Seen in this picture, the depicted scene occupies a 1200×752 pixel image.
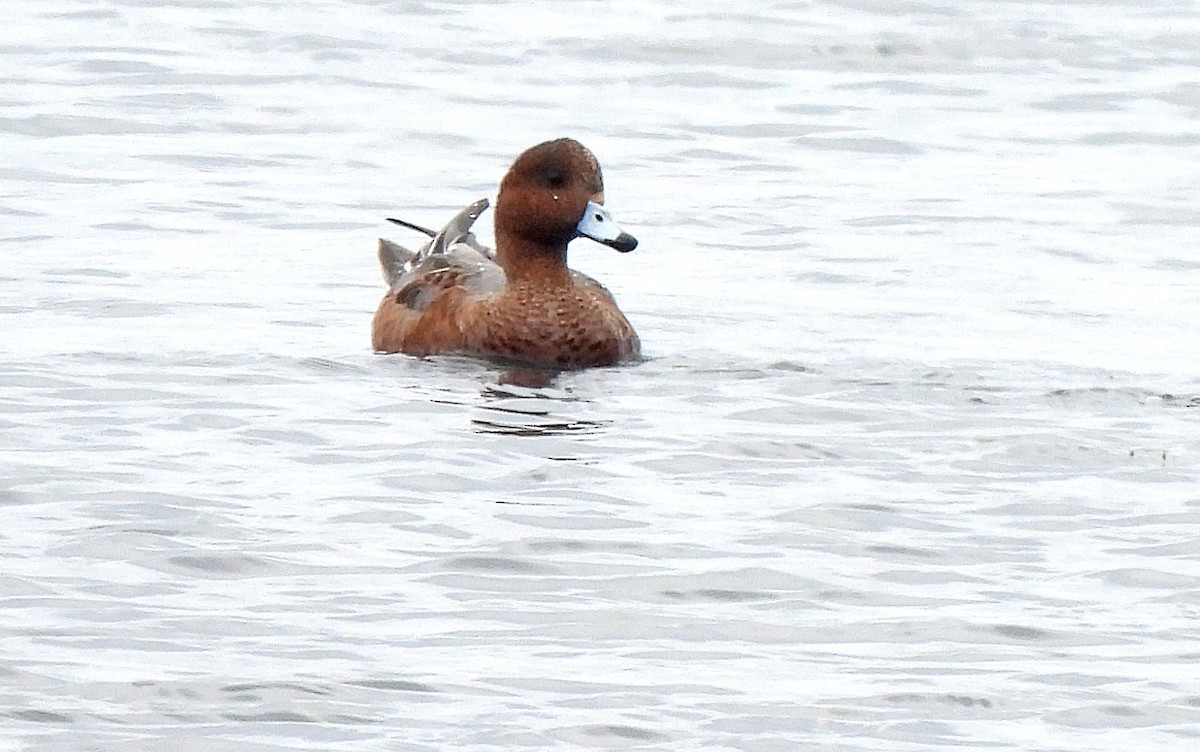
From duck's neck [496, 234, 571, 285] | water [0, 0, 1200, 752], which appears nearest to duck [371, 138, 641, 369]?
duck's neck [496, 234, 571, 285]

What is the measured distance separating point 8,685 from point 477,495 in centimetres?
238

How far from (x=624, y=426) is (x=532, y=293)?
5.20 feet

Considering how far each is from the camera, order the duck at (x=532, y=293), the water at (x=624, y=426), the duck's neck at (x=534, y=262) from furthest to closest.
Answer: the duck's neck at (x=534, y=262) → the duck at (x=532, y=293) → the water at (x=624, y=426)

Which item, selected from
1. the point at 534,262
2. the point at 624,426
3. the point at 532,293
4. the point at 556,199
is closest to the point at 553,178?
the point at 556,199

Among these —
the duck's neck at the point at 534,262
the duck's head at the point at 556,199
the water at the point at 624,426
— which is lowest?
the water at the point at 624,426

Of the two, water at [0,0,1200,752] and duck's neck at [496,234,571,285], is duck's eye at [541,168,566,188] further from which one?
water at [0,0,1200,752]

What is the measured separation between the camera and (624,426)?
1027 cm

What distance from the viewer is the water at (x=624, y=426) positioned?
7.11 m

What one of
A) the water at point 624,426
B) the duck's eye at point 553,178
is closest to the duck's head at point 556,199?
the duck's eye at point 553,178

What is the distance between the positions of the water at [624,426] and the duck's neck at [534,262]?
0.50 meters

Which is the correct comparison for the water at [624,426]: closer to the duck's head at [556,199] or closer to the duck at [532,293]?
the duck at [532,293]

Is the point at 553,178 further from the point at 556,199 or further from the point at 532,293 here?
the point at 532,293

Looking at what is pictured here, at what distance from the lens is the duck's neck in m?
11.9

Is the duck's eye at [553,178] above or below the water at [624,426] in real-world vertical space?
above
